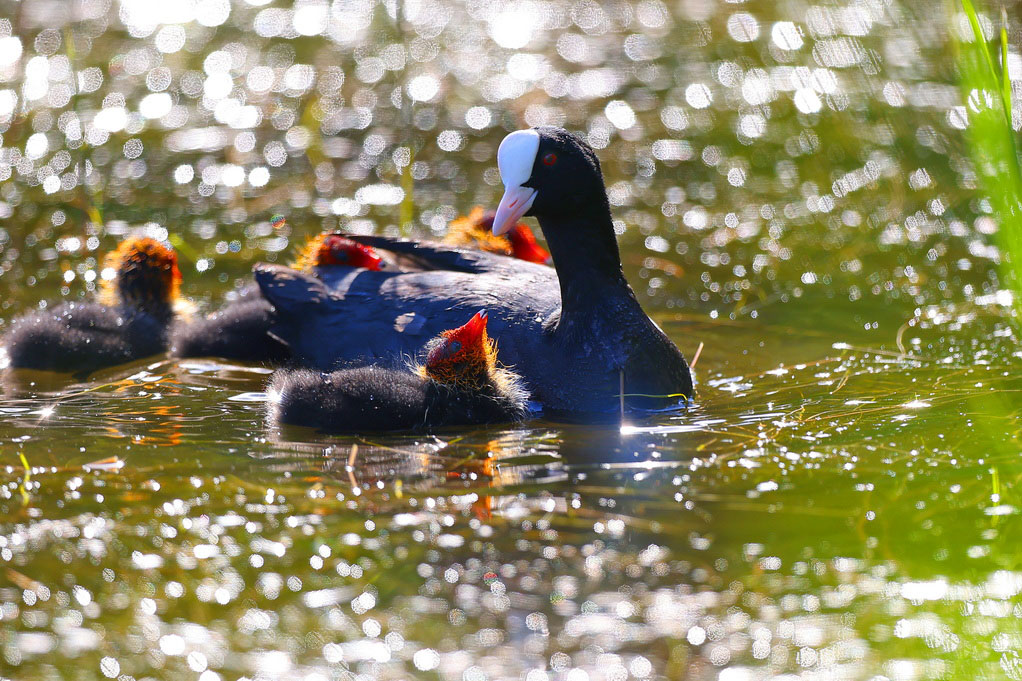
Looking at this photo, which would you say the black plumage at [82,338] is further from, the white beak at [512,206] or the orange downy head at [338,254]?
the white beak at [512,206]

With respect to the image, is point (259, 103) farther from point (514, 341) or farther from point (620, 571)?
point (620, 571)

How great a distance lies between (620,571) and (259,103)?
22.1 feet

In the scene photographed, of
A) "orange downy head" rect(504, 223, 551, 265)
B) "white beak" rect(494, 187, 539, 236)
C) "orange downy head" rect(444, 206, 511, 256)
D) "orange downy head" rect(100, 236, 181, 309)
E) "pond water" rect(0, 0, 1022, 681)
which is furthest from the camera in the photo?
"orange downy head" rect(504, 223, 551, 265)

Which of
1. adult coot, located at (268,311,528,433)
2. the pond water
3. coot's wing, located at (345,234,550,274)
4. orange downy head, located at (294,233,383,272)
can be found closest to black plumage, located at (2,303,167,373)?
the pond water

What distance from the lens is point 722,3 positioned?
11.1m

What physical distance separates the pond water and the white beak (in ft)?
2.58

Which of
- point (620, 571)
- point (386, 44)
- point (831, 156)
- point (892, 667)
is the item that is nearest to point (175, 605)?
point (620, 571)

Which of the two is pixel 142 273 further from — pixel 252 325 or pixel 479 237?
pixel 479 237

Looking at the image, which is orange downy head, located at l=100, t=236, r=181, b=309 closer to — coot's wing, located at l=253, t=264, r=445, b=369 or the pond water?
the pond water

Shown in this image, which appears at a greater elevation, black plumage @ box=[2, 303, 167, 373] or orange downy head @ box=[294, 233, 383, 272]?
orange downy head @ box=[294, 233, 383, 272]

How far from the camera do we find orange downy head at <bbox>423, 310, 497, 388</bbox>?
4281 mm

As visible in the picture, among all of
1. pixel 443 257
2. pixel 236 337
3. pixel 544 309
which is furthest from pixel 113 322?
pixel 544 309

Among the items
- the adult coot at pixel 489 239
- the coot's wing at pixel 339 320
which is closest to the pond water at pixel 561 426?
the coot's wing at pixel 339 320

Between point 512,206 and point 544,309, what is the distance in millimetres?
601
